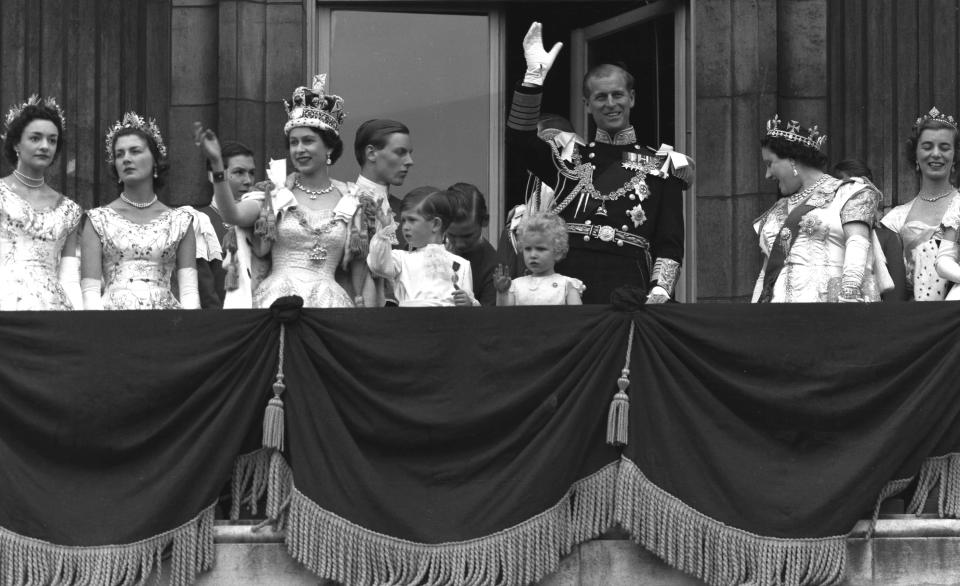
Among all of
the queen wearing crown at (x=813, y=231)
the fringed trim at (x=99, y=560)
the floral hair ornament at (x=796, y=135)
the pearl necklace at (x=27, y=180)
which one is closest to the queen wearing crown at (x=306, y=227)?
the pearl necklace at (x=27, y=180)

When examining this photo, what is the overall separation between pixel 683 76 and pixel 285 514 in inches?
223

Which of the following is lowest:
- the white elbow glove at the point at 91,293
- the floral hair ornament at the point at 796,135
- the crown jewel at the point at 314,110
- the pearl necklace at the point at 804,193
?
the white elbow glove at the point at 91,293

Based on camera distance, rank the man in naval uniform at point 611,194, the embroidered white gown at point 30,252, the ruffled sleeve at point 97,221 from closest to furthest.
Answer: the embroidered white gown at point 30,252, the ruffled sleeve at point 97,221, the man in naval uniform at point 611,194

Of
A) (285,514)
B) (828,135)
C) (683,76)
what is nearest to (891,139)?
(828,135)

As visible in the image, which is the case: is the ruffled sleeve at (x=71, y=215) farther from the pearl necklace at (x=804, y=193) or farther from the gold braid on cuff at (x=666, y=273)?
the pearl necklace at (x=804, y=193)

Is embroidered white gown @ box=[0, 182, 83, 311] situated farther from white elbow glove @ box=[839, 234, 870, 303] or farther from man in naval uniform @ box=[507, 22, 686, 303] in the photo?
white elbow glove @ box=[839, 234, 870, 303]

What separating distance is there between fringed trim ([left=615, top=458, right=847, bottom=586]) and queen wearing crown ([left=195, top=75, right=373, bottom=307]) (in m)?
2.05

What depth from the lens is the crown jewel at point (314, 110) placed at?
495 inches

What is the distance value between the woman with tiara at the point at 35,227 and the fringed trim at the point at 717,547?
3213 mm

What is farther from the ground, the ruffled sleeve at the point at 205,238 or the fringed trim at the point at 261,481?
the ruffled sleeve at the point at 205,238

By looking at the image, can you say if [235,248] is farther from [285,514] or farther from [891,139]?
[891,139]

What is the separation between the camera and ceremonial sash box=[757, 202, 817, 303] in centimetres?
1257

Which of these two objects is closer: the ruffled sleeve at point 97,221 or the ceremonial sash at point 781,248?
the ruffled sleeve at point 97,221

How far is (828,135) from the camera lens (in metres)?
15.7
